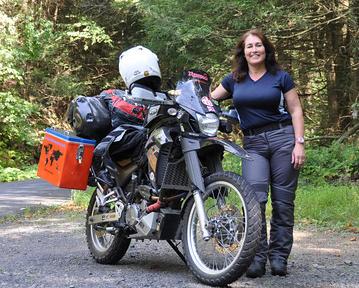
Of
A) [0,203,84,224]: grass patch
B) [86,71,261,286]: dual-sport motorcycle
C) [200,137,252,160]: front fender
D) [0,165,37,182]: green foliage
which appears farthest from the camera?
[0,165,37,182]: green foliage

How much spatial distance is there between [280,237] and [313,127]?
12.0 metres

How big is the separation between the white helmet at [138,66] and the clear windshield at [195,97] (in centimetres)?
52

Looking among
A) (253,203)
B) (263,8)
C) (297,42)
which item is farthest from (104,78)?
(253,203)

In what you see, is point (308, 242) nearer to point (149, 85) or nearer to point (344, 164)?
point (149, 85)

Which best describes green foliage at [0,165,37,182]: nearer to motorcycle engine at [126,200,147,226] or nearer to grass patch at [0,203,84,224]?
grass patch at [0,203,84,224]

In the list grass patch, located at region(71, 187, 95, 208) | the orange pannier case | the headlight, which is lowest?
grass patch, located at region(71, 187, 95, 208)

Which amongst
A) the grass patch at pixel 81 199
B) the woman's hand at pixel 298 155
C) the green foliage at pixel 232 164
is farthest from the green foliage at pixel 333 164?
the woman's hand at pixel 298 155

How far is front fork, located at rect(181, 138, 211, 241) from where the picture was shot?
13.4 feet

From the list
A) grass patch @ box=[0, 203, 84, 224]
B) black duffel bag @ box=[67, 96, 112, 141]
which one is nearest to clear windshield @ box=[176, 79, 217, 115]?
black duffel bag @ box=[67, 96, 112, 141]

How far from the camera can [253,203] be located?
3887 mm

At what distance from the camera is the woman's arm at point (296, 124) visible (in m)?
4.54

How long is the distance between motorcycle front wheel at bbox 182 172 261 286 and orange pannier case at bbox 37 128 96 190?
1381 mm

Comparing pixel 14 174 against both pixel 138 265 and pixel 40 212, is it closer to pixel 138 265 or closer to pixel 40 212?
pixel 40 212

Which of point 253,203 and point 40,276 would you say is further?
point 40,276
